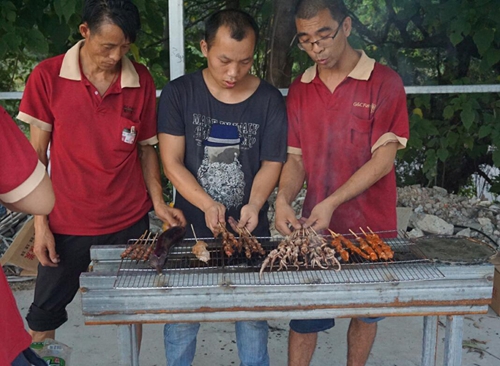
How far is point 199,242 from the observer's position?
284 centimetres

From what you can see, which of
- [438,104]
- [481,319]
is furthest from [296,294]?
[438,104]

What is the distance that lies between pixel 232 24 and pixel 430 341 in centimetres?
219

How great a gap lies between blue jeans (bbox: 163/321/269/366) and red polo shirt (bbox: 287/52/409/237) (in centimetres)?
85

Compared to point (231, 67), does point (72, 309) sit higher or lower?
lower

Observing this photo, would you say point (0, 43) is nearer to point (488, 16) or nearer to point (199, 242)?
point (199, 242)

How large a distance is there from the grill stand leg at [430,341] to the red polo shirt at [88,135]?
1.92 metres

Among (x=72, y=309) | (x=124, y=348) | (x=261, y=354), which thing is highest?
(x=124, y=348)

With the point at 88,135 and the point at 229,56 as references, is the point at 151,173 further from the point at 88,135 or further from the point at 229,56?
the point at 229,56

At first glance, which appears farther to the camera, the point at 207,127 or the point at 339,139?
the point at 339,139

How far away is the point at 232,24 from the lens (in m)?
2.96

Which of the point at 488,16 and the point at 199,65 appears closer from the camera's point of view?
the point at 488,16

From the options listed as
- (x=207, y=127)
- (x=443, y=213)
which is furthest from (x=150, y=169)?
(x=443, y=213)

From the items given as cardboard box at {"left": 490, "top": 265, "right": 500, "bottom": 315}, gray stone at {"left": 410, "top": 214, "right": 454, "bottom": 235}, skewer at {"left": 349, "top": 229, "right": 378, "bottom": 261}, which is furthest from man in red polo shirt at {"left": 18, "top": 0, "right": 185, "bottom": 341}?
gray stone at {"left": 410, "top": 214, "right": 454, "bottom": 235}

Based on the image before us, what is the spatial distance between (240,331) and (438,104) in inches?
199
